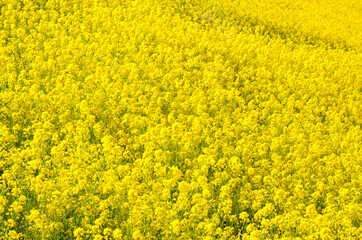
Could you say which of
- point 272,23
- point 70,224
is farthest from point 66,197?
point 272,23

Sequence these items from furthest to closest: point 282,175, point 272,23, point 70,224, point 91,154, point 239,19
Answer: point 272,23 < point 239,19 < point 282,175 < point 91,154 < point 70,224

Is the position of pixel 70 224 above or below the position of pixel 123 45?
below

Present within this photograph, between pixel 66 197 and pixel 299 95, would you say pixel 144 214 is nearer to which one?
pixel 66 197

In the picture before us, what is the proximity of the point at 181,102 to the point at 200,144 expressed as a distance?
1141 mm

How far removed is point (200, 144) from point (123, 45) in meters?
3.45

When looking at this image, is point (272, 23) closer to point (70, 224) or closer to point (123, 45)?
point (123, 45)

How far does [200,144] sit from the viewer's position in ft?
18.0

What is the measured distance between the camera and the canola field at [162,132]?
3709mm

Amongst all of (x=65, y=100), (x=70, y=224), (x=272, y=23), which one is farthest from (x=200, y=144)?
(x=272, y=23)

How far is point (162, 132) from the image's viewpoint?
16.4ft

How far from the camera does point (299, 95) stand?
27.7 ft

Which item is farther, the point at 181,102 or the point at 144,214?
the point at 181,102

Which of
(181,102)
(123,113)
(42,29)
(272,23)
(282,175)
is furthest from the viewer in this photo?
(272,23)

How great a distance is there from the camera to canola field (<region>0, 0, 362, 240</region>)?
3709 mm
